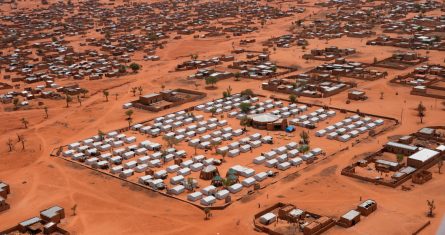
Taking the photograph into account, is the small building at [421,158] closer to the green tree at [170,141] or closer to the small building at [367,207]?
the small building at [367,207]

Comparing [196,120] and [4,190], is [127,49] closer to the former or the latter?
[196,120]

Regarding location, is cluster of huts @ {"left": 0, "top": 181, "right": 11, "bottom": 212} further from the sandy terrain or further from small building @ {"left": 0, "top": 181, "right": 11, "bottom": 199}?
the sandy terrain

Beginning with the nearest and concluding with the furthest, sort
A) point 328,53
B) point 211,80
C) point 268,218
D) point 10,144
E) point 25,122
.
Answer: point 268,218 < point 10,144 < point 25,122 < point 211,80 < point 328,53

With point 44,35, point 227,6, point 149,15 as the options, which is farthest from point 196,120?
point 227,6

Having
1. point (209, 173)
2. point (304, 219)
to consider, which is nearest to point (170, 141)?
point (209, 173)

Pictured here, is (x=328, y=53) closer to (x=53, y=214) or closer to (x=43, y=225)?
(x=53, y=214)

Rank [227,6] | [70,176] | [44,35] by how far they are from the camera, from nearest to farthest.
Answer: [70,176] < [44,35] < [227,6]
